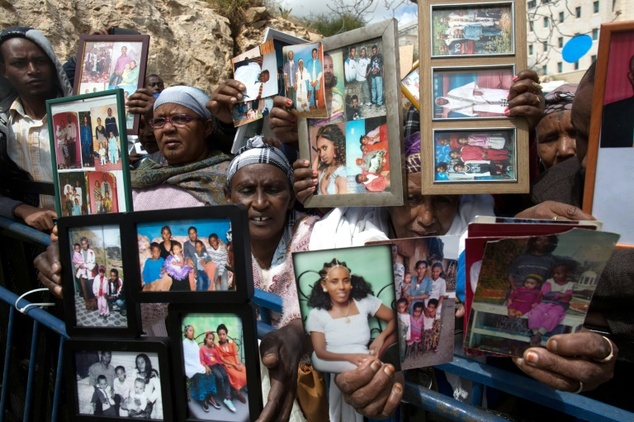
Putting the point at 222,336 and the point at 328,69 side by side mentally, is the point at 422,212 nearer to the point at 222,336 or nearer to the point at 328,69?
the point at 328,69

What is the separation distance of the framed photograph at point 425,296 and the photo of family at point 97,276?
763mm

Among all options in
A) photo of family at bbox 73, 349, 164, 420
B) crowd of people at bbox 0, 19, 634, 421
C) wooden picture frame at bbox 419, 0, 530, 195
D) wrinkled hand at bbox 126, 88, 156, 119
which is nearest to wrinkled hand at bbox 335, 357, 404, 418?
crowd of people at bbox 0, 19, 634, 421

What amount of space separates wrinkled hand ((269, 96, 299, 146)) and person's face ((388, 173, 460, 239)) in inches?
20.2

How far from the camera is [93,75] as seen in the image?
306cm

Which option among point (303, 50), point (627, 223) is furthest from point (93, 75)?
point (627, 223)

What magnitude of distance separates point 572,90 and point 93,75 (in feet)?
8.91

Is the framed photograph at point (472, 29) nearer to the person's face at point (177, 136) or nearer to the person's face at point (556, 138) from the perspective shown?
the person's face at point (556, 138)

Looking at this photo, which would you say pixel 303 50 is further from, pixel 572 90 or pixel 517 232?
pixel 572 90

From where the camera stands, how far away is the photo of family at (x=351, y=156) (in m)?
1.74

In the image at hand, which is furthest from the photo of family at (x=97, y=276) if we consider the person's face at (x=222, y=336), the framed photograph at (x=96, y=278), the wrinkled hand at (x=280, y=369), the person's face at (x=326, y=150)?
the person's face at (x=326, y=150)

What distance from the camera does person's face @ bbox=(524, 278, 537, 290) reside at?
112cm

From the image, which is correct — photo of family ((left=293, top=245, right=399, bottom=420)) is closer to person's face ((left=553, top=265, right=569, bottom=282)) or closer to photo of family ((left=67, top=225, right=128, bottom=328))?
person's face ((left=553, top=265, right=569, bottom=282))

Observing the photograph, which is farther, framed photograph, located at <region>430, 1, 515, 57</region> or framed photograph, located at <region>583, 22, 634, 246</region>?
framed photograph, located at <region>430, 1, 515, 57</region>

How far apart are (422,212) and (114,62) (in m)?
2.24
